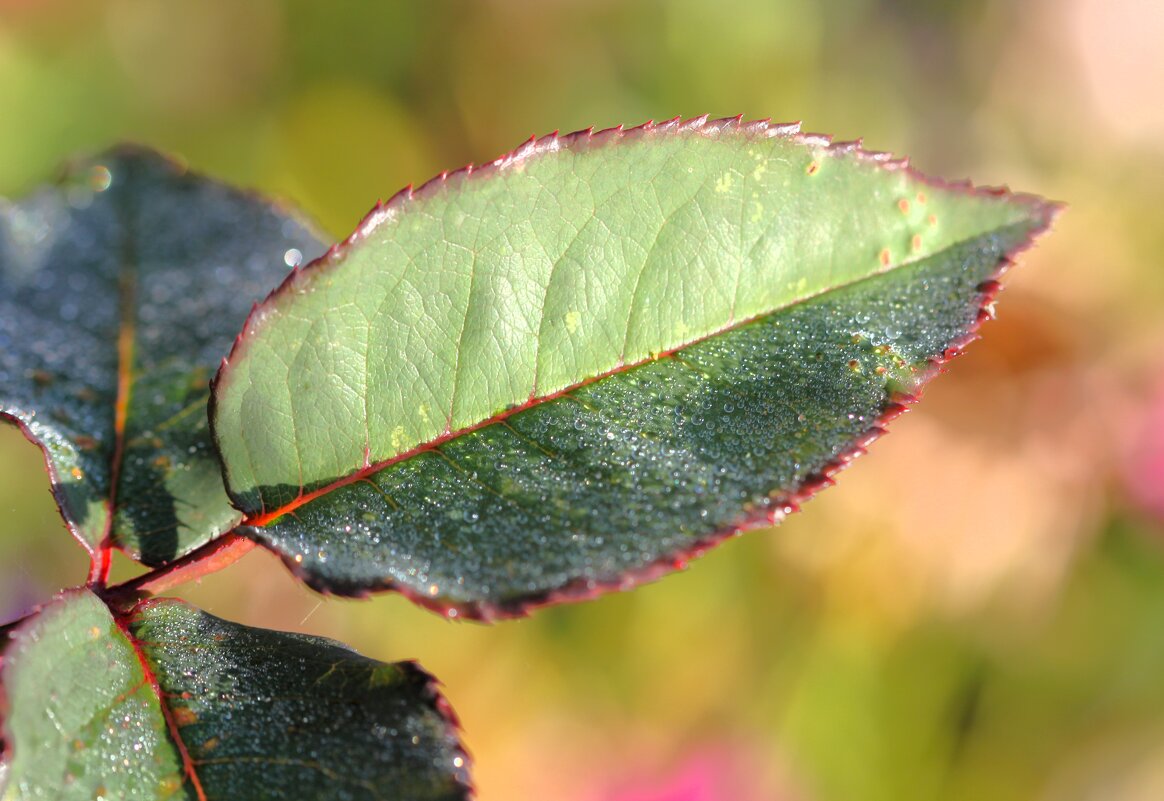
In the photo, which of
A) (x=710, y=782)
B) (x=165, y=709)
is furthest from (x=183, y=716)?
(x=710, y=782)

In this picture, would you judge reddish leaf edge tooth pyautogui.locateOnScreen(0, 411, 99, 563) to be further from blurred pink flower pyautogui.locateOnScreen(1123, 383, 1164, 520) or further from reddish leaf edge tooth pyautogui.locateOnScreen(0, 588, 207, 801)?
blurred pink flower pyautogui.locateOnScreen(1123, 383, 1164, 520)

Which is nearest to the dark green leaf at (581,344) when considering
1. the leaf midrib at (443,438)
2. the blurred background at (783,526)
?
the leaf midrib at (443,438)

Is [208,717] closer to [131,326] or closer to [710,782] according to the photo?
[131,326]

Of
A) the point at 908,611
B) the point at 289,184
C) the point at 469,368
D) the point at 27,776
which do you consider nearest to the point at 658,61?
the point at 289,184

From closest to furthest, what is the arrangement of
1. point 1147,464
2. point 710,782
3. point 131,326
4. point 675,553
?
point 675,553
point 131,326
point 710,782
point 1147,464

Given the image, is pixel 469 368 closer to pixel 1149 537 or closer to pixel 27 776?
pixel 27 776

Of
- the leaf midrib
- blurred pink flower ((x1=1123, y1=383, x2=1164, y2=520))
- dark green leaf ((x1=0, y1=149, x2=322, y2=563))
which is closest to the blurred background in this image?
blurred pink flower ((x1=1123, y1=383, x2=1164, y2=520))
